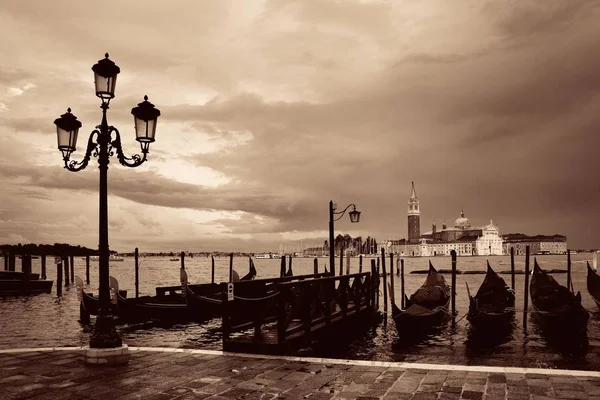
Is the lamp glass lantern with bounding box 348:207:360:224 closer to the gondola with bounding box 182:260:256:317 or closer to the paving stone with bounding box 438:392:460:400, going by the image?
the gondola with bounding box 182:260:256:317

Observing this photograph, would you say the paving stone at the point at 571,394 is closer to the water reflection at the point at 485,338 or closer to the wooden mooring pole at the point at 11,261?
the water reflection at the point at 485,338

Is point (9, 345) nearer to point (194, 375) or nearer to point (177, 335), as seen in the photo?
point (177, 335)

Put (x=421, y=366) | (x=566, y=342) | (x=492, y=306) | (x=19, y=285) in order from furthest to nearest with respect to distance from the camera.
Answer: (x=19, y=285) → (x=492, y=306) → (x=566, y=342) → (x=421, y=366)

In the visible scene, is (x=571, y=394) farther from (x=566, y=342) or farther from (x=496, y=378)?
(x=566, y=342)

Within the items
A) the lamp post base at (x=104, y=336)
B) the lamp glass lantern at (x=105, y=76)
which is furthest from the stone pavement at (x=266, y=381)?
the lamp glass lantern at (x=105, y=76)

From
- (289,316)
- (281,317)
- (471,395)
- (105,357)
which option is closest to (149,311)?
(289,316)

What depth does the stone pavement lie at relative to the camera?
5.87 meters

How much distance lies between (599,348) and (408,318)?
15.1 feet

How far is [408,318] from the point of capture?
14.3 m

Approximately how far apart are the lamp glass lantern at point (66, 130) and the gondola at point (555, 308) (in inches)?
536

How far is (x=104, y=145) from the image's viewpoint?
8055mm

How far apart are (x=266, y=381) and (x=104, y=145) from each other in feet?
13.9

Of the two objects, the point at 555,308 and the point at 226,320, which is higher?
the point at 226,320

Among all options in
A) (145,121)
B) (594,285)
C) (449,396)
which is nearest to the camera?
(449,396)
